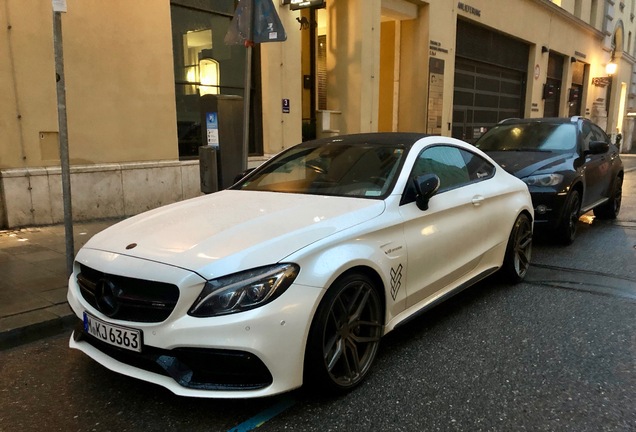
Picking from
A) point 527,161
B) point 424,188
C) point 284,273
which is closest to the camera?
point 284,273

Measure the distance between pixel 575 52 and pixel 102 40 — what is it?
23.1m

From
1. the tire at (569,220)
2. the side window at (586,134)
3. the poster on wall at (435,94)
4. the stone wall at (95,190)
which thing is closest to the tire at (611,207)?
the side window at (586,134)

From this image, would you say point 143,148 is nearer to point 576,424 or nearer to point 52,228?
point 52,228

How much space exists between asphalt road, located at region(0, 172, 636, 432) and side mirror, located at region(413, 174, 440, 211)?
1034 mm

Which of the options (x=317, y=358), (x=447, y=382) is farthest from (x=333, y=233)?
(x=447, y=382)

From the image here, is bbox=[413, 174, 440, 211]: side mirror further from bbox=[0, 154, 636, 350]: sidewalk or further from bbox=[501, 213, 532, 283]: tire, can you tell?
bbox=[0, 154, 636, 350]: sidewalk

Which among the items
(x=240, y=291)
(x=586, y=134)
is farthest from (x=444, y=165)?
(x=586, y=134)

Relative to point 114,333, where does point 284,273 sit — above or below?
above

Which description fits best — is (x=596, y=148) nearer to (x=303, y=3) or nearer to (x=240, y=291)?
(x=303, y=3)

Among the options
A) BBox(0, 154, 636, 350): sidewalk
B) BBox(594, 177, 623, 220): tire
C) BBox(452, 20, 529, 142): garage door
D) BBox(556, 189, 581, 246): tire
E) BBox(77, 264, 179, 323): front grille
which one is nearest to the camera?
BBox(77, 264, 179, 323): front grille

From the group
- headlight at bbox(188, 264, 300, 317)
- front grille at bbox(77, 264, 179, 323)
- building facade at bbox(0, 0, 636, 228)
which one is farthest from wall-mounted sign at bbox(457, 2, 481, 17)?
front grille at bbox(77, 264, 179, 323)

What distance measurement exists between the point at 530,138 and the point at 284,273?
6.17 meters

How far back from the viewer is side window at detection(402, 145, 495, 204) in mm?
3808

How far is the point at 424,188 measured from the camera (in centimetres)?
347
